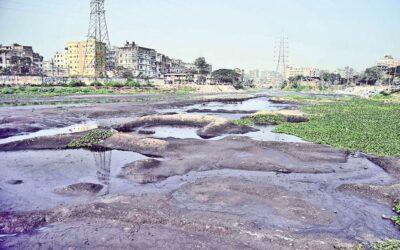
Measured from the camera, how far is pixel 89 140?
2330 centimetres

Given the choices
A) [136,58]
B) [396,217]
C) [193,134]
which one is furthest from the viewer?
[136,58]

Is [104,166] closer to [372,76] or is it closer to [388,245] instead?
[388,245]

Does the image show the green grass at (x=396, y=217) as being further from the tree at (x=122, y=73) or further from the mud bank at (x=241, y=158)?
the tree at (x=122, y=73)

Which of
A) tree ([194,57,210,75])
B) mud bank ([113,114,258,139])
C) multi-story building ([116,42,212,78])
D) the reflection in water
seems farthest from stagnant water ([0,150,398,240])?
tree ([194,57,210,75])

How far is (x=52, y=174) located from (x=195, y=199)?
767 cm

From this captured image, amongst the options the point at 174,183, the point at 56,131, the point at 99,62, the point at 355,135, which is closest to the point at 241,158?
the point at 174,183

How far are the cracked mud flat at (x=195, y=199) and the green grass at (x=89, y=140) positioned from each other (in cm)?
143

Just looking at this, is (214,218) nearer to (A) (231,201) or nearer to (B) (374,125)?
(A) (231,201)

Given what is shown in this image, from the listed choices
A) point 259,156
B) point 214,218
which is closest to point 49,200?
point 214,218

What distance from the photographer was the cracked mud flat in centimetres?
997

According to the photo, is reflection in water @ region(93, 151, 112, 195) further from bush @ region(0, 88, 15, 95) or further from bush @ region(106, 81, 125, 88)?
bush @ region(106, 81, 125, 88)

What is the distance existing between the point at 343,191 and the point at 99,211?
9797mm

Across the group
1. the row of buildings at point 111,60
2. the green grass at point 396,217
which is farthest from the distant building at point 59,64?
the green grass at point 396,217

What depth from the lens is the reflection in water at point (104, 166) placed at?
1564 cm
